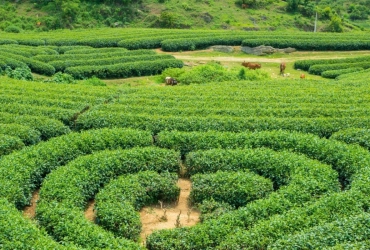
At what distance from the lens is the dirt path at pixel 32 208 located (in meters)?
18.0

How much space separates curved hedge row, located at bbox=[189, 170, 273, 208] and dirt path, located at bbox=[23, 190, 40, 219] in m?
5.60

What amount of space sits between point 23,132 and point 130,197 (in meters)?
6.88

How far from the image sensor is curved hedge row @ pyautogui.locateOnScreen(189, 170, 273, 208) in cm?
1855

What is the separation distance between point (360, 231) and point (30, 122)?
1512cm

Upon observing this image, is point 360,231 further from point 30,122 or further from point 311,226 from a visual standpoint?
point 30,122

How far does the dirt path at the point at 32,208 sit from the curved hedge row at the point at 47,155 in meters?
0.21

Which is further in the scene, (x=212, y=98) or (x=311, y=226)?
(x=212, y=98)

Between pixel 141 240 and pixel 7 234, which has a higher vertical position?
pixel 7 234

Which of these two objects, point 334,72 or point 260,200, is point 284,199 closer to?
point 260,200

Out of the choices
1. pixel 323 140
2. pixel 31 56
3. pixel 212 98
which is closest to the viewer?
pixel 323 140

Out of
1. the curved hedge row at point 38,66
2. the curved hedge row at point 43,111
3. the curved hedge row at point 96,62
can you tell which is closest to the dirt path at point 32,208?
the curved hedge row at point 43,111

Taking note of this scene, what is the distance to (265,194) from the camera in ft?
61.2

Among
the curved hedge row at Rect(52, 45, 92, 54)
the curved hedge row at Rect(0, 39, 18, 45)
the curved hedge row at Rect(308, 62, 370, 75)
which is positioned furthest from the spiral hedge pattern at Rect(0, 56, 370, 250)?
the curved hedge row at Rect(0, 39, 18, 45)

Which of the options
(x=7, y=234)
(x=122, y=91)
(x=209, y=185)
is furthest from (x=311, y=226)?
(x=122, y=91)
